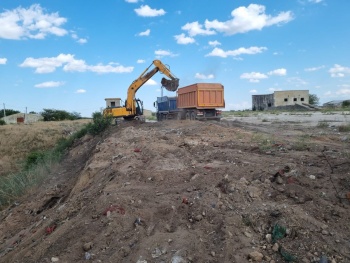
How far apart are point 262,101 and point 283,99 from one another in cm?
422

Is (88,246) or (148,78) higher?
(148,78)

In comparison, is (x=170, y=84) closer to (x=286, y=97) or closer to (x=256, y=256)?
(x=256, y=256)

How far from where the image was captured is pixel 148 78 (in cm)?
2347

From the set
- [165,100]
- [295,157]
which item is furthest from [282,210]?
[165,100]

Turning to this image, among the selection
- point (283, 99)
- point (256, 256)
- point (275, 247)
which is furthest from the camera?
point (283, 99)

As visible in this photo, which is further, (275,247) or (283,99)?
(283,99)

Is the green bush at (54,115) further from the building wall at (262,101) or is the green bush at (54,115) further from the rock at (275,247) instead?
the rock at (275,247)

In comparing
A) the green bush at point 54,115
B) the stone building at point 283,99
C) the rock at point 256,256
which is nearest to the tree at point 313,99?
the stone building at point 283,99

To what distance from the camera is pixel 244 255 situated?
3.94 meters

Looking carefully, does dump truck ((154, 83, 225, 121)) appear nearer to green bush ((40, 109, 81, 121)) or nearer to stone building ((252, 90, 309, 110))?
stone building ((252, 90, 309, 110))

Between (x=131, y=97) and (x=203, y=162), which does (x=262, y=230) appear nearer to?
(x=203, y=162)

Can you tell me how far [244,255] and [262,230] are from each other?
61 centimetres

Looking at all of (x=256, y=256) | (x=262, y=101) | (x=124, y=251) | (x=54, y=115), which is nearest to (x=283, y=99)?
(x=262, y=101)

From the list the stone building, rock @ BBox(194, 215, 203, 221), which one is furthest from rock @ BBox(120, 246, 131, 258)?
the stone building
